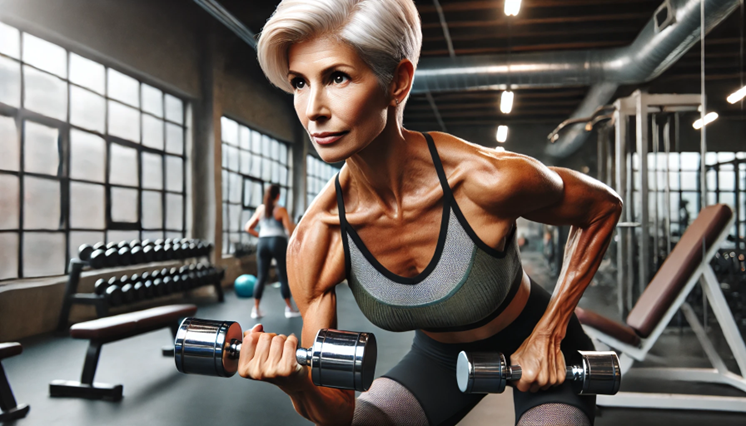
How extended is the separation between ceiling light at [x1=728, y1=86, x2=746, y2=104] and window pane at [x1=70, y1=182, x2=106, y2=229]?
3.06 metres

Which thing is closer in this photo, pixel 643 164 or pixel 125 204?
pixel 125 204

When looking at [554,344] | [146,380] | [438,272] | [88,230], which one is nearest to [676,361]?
[554,344]

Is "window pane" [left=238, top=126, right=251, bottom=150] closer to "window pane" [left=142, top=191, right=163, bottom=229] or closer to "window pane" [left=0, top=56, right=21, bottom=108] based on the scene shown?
→ "window pane" [left=142, top=191, right=163, bottom=229]

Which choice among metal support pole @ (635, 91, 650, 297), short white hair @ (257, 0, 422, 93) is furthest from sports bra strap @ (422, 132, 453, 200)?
metal support pole @ (635, 91, 650, 297)

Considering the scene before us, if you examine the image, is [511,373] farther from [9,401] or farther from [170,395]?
[9,401]

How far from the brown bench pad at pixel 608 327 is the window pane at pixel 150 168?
1.94m

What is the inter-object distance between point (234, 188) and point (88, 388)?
1092mm

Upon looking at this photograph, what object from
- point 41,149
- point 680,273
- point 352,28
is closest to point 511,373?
point 352,28

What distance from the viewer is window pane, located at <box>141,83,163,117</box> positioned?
2084mm

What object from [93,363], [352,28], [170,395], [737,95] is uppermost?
[737,95]

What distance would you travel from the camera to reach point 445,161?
754 mm

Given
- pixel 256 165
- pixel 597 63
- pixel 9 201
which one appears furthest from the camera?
pixel 597 63

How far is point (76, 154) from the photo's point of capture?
207cm

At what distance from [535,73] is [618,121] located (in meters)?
0.57
